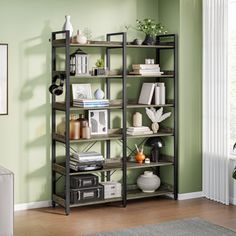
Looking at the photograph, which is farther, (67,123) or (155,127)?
(155,127)

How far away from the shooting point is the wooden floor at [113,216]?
17.0 ft

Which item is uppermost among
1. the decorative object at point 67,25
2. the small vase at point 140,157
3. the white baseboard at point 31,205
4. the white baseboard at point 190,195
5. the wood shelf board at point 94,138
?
the decorative object at point 67,25

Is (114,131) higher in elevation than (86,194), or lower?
higher

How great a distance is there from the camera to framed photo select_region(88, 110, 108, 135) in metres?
6.02

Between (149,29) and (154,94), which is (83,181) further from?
(149,29)

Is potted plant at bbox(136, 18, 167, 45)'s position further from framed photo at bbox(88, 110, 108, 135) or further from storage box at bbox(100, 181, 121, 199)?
storage box at bbox(100, 181, 121, 199)

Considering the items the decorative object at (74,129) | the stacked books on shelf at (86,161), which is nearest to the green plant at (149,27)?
the decorative object at (74,129)

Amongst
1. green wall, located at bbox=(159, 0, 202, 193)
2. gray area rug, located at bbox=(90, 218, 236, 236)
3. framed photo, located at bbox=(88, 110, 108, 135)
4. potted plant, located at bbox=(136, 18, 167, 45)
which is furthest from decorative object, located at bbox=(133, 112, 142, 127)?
gray area rug, located at bbox=(90, 218, 236, 236)

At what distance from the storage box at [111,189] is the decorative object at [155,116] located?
2.58 ft

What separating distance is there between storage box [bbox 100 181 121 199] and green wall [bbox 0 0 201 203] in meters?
0.63

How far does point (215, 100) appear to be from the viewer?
615 centimetres

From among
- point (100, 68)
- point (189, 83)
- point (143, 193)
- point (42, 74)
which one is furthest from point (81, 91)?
point (143, 193)

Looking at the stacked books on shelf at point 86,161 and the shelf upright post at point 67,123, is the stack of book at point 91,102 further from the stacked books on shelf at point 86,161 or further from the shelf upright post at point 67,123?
the stacked books on shelf at point 86,161

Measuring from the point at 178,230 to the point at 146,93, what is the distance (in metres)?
1.76
